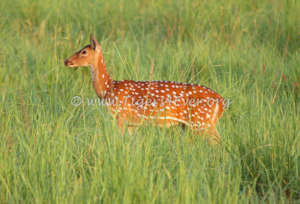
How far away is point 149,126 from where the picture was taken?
405cm

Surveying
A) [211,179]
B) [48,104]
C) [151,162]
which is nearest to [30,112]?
[48,104]

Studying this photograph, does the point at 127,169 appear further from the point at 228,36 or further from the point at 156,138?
the point at 228,36

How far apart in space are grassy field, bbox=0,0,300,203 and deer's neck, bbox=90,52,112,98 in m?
0.22

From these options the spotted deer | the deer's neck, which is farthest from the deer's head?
the spotted deer

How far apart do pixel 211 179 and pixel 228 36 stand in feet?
14.0

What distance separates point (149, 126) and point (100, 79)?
1.08 meters

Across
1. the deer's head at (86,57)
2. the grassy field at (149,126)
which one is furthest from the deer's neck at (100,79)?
the grassy field at (149,126)

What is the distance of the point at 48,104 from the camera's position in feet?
16.6

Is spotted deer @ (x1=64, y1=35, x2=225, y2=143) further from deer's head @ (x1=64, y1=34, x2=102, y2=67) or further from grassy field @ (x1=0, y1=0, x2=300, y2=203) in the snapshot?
deer's head @ (x1=64, y1=34, x2=102, y2=67)

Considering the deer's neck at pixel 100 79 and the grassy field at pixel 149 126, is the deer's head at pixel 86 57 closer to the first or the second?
the deer's neck at pixel 100 79

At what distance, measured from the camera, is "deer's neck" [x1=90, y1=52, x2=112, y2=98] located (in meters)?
4.89

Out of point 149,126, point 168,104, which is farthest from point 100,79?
point 149,126

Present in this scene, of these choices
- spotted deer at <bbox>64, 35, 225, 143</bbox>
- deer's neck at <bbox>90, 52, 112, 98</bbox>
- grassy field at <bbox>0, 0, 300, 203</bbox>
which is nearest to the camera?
grassy field at <bbox>0, 0, 300, 203</bbox>

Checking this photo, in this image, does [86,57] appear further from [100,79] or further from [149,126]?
[149,126]
